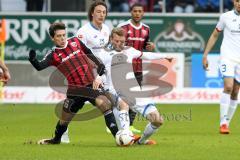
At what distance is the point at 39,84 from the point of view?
24.8 meters

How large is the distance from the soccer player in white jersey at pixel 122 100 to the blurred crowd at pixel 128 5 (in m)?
14.1

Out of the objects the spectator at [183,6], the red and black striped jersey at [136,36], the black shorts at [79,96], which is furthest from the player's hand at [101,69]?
the spectator at [183,6]

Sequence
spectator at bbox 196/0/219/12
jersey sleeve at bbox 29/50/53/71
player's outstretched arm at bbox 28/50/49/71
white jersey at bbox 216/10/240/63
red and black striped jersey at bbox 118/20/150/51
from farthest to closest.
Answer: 1. spectator at bbox 196/0/219/12
2. red and black striped jersey at bbox 118/20/150/51
3. white jersey at bbox 216/10/240/63
4. jersey sleeve at bbox 29/50/53/71
5. player's outstretched arm at bbox 28/50/49/71

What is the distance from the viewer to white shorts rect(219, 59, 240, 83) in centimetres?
1498

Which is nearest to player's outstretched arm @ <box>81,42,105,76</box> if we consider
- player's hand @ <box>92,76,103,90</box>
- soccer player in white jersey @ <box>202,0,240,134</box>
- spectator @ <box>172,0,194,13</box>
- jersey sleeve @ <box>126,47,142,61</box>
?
player's hand @ <box>92,76,103,90</box>

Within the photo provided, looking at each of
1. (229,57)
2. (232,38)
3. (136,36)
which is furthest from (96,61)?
(232,38)

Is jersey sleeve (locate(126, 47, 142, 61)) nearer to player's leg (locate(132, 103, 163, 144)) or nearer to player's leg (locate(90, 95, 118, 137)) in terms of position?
player's leg (locate(90, 95, 118, 137))

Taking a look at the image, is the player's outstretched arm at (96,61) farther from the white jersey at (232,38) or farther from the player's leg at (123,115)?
the white jersey at (232,38)

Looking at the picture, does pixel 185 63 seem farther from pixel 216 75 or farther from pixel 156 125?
pixel 156 125

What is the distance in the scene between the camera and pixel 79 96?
12.5 m

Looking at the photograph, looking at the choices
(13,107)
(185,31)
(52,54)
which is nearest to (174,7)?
(185,31)

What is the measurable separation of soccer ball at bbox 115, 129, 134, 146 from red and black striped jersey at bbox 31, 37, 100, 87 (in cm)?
96

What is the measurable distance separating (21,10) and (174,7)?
4817mm

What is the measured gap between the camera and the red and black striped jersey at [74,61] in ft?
40.9
